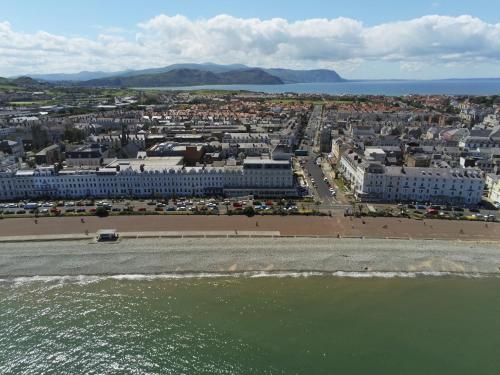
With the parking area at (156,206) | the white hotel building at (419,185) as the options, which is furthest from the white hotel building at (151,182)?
the white hotel building at (419,185)

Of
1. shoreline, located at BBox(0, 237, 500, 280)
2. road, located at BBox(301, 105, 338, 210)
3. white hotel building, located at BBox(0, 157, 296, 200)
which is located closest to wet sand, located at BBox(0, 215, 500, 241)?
shoreline, located at BBox(0, 237, 500, 280)

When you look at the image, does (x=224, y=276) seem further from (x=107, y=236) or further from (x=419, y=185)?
(x=419, y=185)

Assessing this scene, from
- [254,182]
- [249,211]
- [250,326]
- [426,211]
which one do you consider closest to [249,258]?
[250,326]

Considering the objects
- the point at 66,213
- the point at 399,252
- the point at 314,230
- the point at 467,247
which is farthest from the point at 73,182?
the point at 467,247

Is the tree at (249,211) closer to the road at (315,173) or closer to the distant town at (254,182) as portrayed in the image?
the distant town at (254,182)

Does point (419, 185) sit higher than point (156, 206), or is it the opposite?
point (419, 185)

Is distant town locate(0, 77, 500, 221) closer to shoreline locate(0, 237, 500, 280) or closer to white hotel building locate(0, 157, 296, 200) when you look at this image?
white hotel building locate(0, 157, 296, 200)
